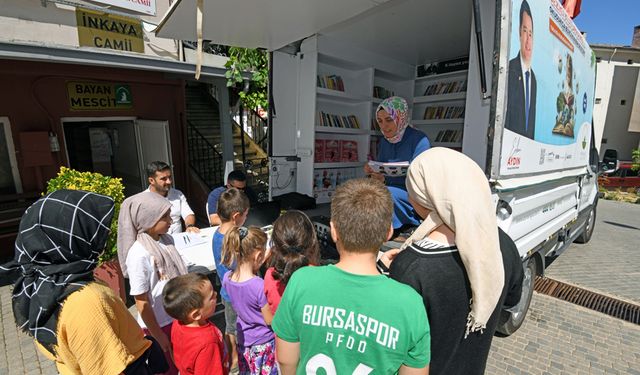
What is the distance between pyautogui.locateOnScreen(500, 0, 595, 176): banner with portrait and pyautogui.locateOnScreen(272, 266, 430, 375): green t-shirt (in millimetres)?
1712

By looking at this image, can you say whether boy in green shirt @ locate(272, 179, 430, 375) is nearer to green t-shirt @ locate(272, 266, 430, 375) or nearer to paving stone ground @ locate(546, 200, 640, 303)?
green t-shirt @ locate(272, 266, 430, 375)

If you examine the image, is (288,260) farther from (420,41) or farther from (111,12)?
(111,12)

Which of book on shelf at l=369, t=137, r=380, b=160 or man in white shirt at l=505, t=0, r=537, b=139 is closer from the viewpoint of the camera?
man in white shirt at l=505, t=0, r=537, b=139

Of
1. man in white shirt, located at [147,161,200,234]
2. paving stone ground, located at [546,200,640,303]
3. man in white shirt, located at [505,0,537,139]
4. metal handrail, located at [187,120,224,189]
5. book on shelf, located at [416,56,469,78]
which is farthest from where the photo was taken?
metal handrail, located at [187,120,224,189]

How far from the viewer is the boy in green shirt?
1.05m

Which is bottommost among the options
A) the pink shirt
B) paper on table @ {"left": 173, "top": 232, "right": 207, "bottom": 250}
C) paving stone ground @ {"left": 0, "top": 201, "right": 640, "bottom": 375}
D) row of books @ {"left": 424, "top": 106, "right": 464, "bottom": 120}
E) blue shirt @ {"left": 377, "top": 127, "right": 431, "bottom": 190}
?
paving stone ground @ {"left": 0, "top": 201, "right": 640, "bottom": 375}

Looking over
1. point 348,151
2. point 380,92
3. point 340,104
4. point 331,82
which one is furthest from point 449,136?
point 331,82

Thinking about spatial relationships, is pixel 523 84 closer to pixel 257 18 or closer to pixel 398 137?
pixel 398 137

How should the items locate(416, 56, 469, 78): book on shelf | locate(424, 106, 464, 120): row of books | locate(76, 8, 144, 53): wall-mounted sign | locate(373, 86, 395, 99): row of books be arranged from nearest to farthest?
locate(416, 56, 469, 78): book on shelf → locate(424, 106, 464, 120): row of books → locate(373, 86, 395, 99): row of books → locate(76, 8, 144, 53): wall-mounted sign

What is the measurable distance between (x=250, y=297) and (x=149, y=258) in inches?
27.5

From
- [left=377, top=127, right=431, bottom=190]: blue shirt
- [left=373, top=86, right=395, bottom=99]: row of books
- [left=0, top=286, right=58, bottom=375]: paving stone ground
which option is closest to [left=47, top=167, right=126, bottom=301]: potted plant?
[left=0, top=286, right=58, bottom=375]: paving stone ground

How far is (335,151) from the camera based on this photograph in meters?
5.11

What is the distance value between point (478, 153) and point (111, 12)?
6867 mm

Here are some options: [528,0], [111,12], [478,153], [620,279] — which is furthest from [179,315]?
[111,12]
